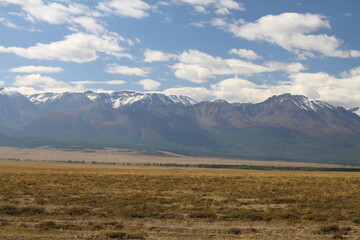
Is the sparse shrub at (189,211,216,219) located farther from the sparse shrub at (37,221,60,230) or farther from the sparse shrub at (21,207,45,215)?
the sparse shrub at (21,207,45,215)

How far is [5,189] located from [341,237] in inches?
1225

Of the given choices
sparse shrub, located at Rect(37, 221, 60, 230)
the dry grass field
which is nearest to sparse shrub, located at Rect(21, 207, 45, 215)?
the dry grass field

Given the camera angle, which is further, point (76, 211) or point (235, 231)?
point (76, 211)

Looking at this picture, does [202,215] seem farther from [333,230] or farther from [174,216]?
[333,230]

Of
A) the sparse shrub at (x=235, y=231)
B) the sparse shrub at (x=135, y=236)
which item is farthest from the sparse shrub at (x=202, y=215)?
the sparse shrub at (x=135, y=236)

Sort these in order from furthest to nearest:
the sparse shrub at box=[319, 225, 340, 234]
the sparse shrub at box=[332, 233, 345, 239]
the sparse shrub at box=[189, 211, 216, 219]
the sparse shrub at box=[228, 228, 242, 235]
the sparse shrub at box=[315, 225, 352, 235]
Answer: the sparse shrub at box=[189, 211, 216, 219] < the sparse shrub at box=[319, 225, 340, 234] < the sparse shrub at box=[315, 225, 352, 235] < the sparse shrub at box=[228, 228, 242, 235] < the sparse shrub at box=[332, 233, 345, 239]

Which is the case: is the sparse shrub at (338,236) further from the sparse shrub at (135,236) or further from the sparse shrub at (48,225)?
the sparse shrub at (48,225)

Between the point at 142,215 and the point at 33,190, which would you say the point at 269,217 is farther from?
the point at 33,190

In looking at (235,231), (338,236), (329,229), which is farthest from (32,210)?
(338,236)

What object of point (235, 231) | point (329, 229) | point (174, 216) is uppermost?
point (329, 229)

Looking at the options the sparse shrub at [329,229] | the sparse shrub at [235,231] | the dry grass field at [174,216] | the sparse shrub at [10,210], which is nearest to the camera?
the dry grass field at [174,216]

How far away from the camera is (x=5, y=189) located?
40.2 meters

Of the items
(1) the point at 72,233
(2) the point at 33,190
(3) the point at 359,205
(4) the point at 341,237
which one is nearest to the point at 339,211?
(3) the point at 359,205

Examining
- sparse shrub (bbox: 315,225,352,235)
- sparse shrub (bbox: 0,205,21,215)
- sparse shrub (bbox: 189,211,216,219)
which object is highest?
sparse shrub (bbox: 315,225,352,235)
